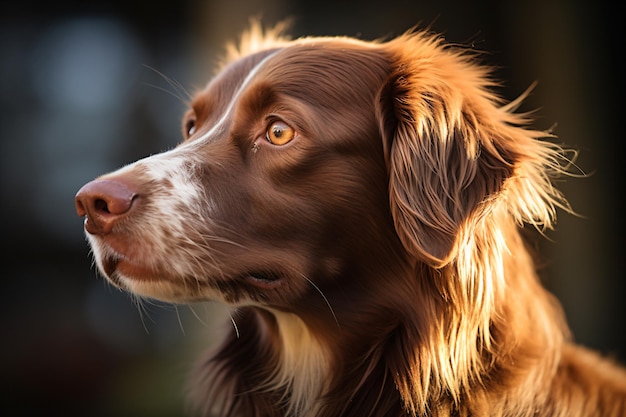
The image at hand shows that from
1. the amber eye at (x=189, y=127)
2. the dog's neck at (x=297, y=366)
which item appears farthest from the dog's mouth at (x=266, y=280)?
the amber eye at (x=189, y=127)

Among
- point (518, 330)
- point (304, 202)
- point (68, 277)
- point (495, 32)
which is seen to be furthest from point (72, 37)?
point (518, 330)

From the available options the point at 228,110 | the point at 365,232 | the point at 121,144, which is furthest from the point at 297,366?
the point at 121,144

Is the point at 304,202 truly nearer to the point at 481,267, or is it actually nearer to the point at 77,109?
the point at 481,267

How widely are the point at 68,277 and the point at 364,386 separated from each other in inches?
197

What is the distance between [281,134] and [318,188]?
211 mm

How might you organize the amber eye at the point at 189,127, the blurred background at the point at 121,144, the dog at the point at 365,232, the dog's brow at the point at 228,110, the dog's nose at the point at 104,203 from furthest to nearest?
the blurred background at the point at 121,144, the amber eye at the point at 189,127, the dog's brow at the point at 228,110, the dog at the point at 365,232, the dog's nose at the point at 104,203

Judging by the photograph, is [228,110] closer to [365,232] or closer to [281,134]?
[281,134]

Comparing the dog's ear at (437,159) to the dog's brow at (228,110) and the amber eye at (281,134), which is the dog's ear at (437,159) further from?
the dog's brow at (228,110)

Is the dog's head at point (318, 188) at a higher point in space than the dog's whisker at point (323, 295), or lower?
higher

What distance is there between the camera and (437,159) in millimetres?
2164

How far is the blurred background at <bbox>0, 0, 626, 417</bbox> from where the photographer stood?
20.5 ft

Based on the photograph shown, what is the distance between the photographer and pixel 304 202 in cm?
218

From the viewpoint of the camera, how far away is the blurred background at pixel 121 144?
20.5 feet

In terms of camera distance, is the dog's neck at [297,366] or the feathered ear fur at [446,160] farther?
the dog's neck at [297,366]
